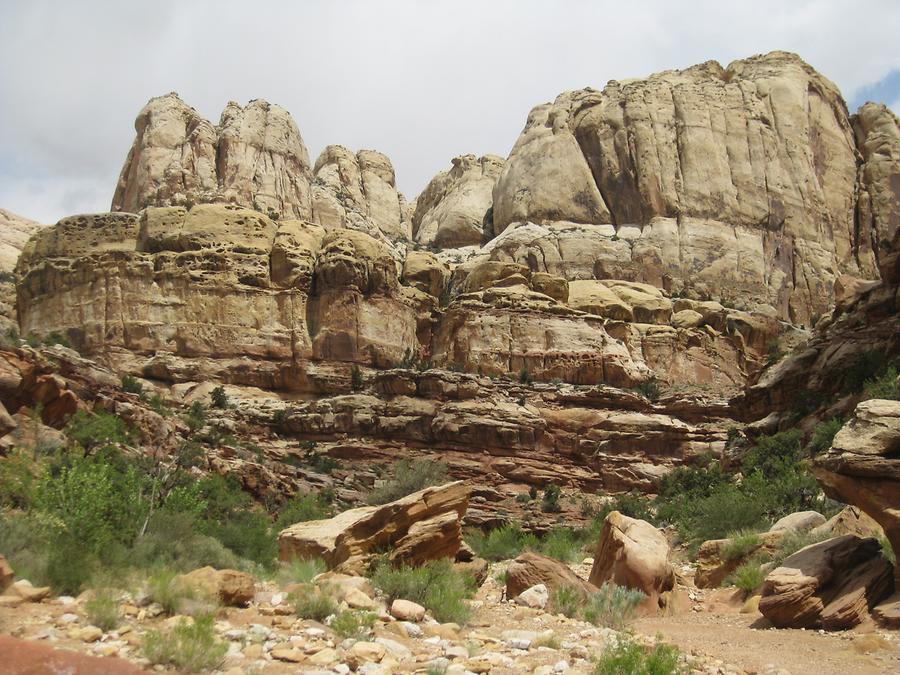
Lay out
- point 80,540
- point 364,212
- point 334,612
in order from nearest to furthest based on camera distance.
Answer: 1. point 334,612
2. point 80,540
3. point 364,212

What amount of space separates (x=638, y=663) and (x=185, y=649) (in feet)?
13.0

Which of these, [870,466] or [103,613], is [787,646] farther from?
[103,613]

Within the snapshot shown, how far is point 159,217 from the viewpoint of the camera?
167 ft

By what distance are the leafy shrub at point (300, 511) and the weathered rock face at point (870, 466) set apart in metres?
16.7

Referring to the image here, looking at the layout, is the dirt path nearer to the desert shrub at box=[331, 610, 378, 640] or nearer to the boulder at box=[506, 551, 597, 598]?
the boulder at box=[506, 551, 597, 598]

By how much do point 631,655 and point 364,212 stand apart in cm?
7856

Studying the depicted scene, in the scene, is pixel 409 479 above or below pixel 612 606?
above

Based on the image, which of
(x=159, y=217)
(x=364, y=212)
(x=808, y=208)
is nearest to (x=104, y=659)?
(x=159, y=217)

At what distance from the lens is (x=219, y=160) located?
6694cm

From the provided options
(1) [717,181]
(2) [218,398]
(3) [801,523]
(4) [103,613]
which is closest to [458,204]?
(1) [717,181]

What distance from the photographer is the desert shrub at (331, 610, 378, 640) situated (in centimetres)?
832

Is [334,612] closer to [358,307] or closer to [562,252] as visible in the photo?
[358,307]

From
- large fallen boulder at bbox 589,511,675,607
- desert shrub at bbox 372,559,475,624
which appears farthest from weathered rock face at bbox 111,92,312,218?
desert shrub at bbox 372,559,475,624

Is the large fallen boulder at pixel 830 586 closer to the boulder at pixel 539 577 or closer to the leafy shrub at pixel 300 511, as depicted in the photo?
the boulder at pixel 539 577
